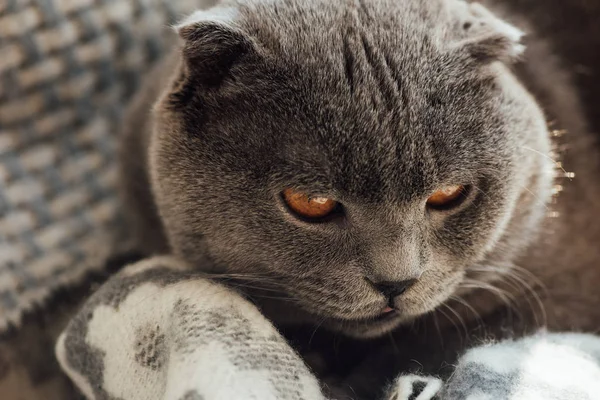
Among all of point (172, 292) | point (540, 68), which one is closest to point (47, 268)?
point (172, 292)

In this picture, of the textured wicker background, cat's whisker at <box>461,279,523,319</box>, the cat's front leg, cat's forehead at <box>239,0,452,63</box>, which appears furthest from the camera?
the textured wicker background

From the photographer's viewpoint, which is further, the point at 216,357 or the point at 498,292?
the point at 498,292

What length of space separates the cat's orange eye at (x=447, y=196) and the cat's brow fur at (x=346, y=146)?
16mm

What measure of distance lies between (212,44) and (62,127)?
1.85 ft

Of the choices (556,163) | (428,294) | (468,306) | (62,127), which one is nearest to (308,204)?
(428,294)

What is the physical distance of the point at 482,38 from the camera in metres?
Result: 0.86

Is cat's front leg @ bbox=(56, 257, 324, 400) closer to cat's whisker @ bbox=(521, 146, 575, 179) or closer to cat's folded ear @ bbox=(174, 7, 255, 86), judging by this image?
cat's folded ear @ bbox=(174, 7, 255, 86)

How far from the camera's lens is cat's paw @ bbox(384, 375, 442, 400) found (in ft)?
2.40

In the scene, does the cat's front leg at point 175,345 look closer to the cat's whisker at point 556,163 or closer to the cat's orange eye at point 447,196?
the cat's orange eye at point 447,196

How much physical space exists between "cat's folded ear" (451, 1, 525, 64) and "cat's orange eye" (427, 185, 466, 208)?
0.55 feet

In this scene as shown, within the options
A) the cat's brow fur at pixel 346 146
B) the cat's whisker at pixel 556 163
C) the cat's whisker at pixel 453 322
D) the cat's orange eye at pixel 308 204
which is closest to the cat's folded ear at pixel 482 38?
the cat's brow fur at pixel 346 146

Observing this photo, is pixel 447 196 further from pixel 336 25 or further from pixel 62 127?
pixel 62 127

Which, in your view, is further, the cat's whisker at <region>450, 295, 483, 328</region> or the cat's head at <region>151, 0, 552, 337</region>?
the cat's whisker at <region>450, 295, 483, 328</region>

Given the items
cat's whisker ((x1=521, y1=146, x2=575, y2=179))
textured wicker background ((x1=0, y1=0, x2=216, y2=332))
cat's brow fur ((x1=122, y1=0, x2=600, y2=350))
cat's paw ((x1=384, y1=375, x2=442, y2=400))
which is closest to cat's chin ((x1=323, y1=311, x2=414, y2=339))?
cat's brow fur ((x1=122, y1=0, x2=600, y2=350))
